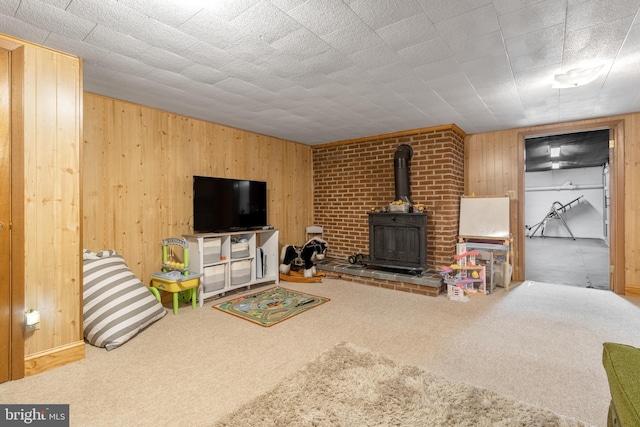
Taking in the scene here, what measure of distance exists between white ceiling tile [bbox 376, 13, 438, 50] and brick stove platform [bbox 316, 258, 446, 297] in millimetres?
2838

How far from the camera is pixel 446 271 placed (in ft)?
13.0

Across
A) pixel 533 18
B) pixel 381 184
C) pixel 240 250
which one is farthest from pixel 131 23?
pixel 381 184

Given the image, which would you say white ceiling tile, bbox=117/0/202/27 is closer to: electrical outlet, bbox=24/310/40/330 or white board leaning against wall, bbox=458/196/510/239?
electrical outlet, bbox=24/310/40/330

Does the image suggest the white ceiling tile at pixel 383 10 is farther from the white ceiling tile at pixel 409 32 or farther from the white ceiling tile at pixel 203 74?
the white ceiling tile at pixel 203 74

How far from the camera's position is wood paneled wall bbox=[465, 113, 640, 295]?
3896 millimetres

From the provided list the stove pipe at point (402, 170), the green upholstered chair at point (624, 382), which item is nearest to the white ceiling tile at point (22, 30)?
the green upholstered chair at point (624, 382)

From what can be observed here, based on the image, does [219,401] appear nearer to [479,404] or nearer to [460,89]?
[479,404]

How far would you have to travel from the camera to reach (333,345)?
2.49 meters

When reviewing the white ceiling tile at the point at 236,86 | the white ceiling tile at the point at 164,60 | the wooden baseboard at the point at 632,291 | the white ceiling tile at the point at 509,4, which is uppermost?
the white ceiling tile at the point at 236,86

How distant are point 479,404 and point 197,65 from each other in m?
3.05

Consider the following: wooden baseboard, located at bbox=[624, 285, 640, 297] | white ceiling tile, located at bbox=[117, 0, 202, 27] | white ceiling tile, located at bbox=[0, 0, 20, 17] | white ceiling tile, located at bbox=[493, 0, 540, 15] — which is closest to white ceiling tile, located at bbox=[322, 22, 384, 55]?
white ceiling tile, located at bbox=[493, 0, 540, 15]

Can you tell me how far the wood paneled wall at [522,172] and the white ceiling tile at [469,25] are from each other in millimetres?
3115

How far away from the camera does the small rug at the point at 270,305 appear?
3.15 metres

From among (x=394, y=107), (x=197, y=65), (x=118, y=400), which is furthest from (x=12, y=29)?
(x=394, y=107)
